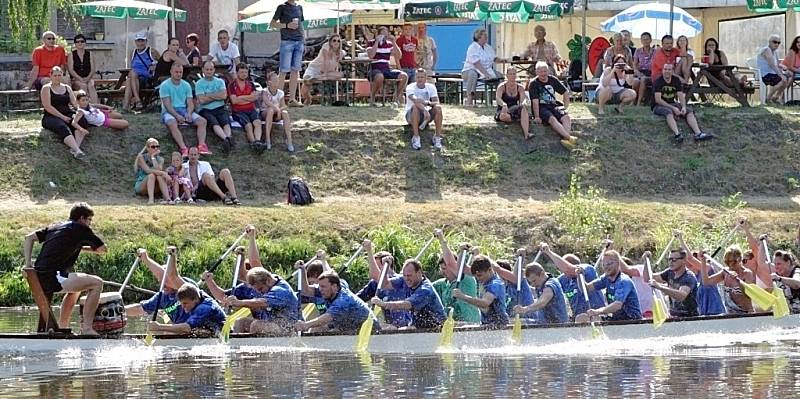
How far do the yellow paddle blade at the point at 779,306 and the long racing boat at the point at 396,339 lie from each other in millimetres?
1326

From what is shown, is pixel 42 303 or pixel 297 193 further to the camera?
pixel 297 193

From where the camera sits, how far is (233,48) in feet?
86.0

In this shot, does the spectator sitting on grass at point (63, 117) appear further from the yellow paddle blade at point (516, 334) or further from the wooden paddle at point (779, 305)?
the wooden paddle at point (779, 305)

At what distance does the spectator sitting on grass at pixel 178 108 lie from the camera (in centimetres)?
2405

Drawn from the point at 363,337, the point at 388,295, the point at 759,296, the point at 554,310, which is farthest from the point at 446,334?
the point at 759,296

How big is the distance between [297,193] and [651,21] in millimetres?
9971

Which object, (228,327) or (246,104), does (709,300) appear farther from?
(246,104)

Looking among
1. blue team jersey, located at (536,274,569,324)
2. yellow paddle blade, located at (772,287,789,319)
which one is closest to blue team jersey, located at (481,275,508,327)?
blue team jersey, located at (536,274,569,324)

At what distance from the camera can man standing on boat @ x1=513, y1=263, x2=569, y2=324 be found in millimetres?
17422

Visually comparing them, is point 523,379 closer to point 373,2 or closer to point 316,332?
point 316,332

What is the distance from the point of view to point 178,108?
24.3 meters

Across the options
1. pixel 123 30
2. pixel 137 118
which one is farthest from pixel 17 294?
pixel 123 30

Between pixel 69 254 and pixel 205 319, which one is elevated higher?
pixel 69 254

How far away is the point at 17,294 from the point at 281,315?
17.4 feet
